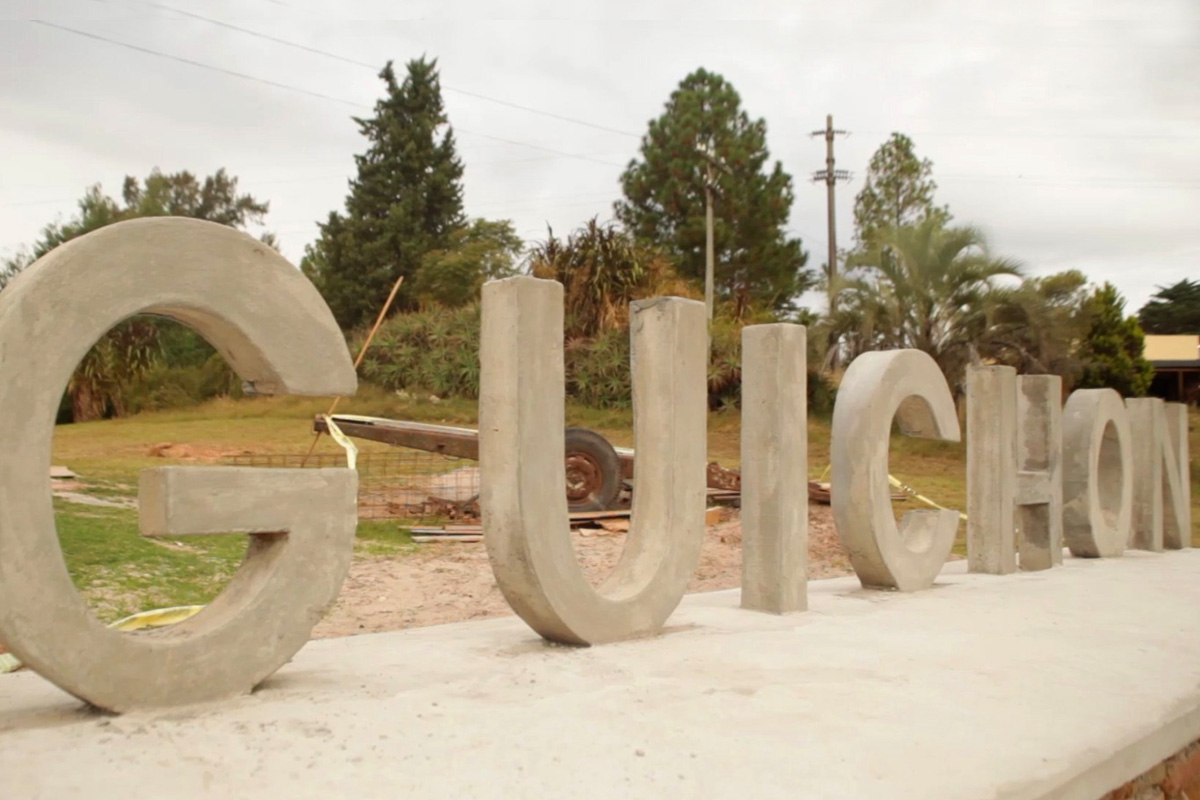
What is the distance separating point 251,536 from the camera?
4020 millimetres

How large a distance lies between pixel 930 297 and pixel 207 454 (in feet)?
44.0

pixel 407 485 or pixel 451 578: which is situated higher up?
pixel 407 485

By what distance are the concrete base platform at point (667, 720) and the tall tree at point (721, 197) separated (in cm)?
2937

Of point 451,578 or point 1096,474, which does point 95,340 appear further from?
point 1096,474

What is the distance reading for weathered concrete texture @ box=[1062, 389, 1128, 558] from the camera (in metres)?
8.20

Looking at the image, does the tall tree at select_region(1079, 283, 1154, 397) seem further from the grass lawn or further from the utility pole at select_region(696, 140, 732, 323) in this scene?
the utility pole at select_region(696, 140, 732, 323)

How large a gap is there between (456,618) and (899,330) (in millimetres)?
16233

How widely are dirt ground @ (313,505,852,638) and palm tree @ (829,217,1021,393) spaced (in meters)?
10.7

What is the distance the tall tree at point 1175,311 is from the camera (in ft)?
118

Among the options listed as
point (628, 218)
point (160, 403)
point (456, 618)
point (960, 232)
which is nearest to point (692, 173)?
point (628, 218)

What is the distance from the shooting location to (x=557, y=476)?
4.66m

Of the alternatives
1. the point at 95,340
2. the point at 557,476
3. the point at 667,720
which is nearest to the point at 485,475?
the point at 557,476

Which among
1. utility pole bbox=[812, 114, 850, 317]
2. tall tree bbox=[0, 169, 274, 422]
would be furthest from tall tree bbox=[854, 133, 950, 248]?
tall tree bbox=[0, 169, 274, 422]

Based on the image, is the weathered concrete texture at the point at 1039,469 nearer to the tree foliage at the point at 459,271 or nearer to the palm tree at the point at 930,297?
the palm tree at the point at 930,297
